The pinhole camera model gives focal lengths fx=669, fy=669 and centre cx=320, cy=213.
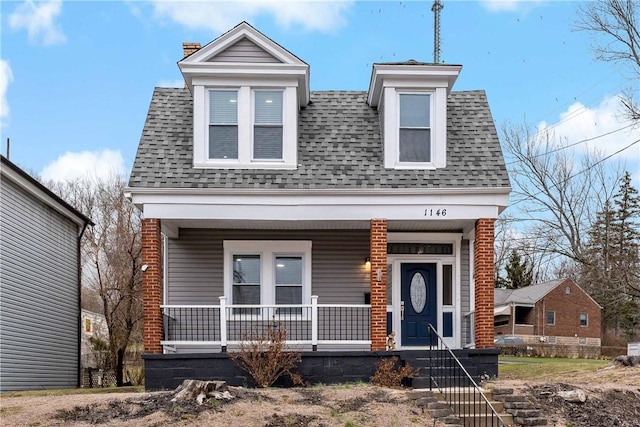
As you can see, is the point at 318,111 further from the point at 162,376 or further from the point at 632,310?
the point at 632,310

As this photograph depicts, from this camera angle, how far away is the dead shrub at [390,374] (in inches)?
469

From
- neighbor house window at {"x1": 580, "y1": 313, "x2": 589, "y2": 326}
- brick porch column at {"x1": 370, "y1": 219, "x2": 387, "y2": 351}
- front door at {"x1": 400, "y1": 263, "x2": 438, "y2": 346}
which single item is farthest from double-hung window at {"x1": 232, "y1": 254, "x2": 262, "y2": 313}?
neighbor house window at {"x1": 580, "y1": 313, "x2": 589, "y2": 326}

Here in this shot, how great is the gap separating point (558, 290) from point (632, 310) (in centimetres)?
423

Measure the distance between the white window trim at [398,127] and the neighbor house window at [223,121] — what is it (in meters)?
3.10

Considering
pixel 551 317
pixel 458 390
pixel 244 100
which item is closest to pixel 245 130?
pixel 244 100

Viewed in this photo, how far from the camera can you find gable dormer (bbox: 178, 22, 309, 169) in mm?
13484

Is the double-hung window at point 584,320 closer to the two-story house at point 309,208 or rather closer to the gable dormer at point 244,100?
the two-story house at point 309,208

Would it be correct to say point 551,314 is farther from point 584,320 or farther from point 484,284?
point 484,284

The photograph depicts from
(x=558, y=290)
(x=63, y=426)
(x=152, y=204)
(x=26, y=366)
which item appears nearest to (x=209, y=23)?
(x=152, y=204)

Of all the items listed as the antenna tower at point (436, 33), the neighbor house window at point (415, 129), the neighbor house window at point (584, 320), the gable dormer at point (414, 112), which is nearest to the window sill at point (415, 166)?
the gable dormer at point (414, 112)

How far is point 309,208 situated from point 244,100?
2.67 metres

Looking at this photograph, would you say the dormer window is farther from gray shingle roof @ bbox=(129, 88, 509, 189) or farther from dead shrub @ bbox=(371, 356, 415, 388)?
dead shrub @ bbox=(371, 356, 415, 388)

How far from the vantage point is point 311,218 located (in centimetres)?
1300

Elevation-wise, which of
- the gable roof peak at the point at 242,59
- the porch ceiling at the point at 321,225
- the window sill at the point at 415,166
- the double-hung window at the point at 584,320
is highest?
the gable roof peak at the point at 242,59
